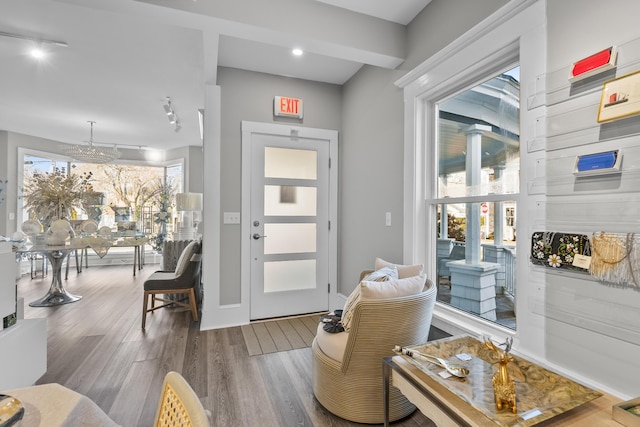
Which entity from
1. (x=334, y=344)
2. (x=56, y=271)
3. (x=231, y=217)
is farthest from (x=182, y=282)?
(x=56, y=271)

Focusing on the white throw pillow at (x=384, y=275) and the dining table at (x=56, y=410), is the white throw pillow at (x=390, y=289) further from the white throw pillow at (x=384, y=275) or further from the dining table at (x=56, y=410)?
the dining table at (x=56, y=410)

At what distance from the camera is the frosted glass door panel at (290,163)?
343 cm

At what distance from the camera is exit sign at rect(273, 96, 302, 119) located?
3.34m

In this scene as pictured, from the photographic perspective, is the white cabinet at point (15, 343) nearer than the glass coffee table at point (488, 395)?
No

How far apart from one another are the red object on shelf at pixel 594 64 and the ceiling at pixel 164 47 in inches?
53.3

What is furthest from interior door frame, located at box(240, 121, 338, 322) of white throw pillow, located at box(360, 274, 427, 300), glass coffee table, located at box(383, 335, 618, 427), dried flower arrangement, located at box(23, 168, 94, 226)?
dried flower arrangement, located at box(23, 168, 94, 226)

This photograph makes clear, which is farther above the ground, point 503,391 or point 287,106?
point 287,106

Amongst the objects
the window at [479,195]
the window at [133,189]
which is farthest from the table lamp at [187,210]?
the window at [479,195]

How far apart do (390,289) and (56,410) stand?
4.67 ft

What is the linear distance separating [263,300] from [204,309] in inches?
24.5

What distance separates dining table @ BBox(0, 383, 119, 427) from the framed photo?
6.47 ft

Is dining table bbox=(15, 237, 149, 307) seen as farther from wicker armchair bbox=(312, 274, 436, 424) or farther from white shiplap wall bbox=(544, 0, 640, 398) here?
white shiplap wall bbox=(544, 0, 640, 398)

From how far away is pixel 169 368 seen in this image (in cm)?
236

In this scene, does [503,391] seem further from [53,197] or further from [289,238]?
[53,197]
